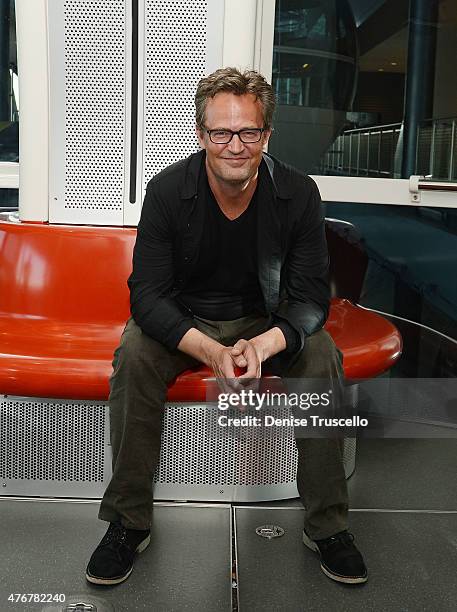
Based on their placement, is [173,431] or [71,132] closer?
[173,431]

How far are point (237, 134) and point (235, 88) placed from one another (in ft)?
0.41

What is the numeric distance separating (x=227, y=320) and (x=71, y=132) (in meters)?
1.02

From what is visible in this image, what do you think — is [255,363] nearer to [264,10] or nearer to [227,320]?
[227,320]

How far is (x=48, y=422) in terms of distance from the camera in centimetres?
260

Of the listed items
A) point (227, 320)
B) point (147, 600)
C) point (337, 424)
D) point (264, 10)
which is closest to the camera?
point (147, 600)

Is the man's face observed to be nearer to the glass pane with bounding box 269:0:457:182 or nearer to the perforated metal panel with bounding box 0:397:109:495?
the perforated metal panel with bounding box 0:397:109:495

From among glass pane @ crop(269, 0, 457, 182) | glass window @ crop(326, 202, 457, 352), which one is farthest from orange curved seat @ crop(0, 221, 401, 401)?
glass pane @ crop(269, 0, 457, 182)

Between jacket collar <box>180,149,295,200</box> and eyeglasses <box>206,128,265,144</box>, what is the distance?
7.6 inches

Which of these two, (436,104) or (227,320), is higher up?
(436,104)

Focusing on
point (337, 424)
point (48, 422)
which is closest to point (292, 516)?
point (337, 424)

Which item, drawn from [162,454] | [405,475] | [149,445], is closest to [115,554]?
[149,445]

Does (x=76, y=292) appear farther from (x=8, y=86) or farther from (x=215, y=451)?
(x=8, y=86)

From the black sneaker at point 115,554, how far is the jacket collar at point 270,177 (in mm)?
950

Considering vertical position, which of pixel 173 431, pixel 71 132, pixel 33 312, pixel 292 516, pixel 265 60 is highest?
pixel 265 60
